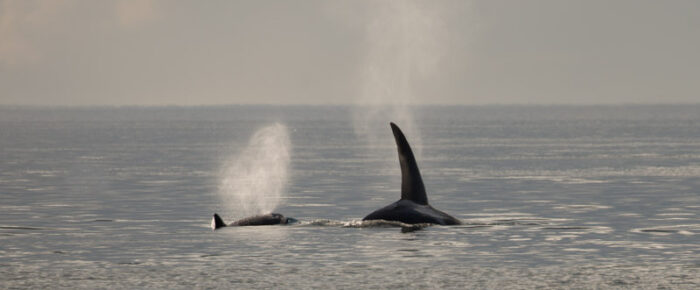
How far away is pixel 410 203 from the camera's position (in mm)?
32531

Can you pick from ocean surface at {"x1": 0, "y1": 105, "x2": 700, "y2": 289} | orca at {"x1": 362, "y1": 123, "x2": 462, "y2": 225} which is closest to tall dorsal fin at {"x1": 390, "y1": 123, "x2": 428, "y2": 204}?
orca at {"x1": 362, "y1": 123, "x2": 462, "y2": 225}

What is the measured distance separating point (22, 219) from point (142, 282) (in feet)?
46.7

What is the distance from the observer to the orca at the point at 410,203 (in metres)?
32.1

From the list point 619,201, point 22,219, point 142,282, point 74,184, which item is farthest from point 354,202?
point 142,282

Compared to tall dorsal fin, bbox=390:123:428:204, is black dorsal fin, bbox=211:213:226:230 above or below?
below

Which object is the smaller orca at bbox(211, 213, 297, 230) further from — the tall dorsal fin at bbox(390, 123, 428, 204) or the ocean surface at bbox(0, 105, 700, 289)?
the tall dorsal fin at bbox(390, 123, 428, 204)

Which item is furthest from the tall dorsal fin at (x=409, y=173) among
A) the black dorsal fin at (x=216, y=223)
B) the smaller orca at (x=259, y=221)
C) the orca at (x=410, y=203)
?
the black dorsal fin at (x=216, y=223)

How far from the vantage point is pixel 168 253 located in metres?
27.3

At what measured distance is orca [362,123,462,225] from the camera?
105 feet

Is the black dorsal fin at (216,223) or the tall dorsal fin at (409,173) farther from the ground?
the tall dorsal fin at (409,173)

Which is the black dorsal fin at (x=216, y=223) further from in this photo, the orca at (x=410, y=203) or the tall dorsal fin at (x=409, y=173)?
the tall dorsal fin at (x=409, y=173)

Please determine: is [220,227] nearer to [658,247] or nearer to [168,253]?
[168,253]

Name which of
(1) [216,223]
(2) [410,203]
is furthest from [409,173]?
(1) [216,223]

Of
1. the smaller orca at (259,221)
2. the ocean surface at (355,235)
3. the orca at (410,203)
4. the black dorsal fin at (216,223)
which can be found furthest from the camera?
the smaller orca at (259,221)
